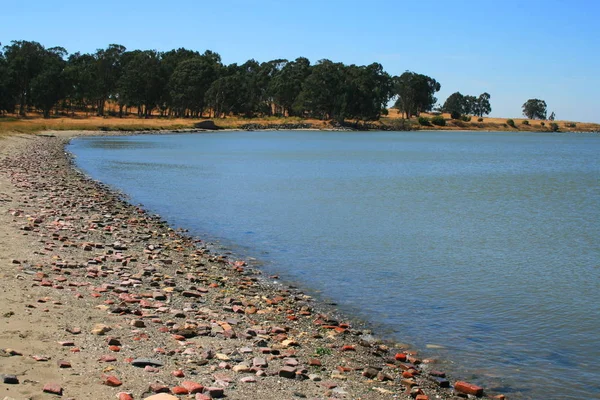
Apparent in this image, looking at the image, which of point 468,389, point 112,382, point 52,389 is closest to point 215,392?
point 112,382

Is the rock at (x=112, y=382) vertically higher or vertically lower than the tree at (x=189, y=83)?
lower

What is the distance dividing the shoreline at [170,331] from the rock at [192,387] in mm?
101

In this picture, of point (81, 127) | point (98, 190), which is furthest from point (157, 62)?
point (98, 190)

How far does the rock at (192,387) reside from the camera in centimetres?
761

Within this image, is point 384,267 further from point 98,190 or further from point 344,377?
point 98,190

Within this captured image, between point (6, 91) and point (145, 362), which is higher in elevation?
point (6, 91)

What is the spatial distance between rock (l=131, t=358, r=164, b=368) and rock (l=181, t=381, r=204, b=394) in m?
0.83

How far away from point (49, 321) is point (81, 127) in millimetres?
119396

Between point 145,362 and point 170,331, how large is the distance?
1743mm

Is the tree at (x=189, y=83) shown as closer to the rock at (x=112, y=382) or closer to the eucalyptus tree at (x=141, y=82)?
the eucalyptus tree at (x=141, y=82)

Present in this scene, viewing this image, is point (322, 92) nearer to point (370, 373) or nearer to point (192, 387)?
point (370, 373)

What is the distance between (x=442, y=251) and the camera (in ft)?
70.9

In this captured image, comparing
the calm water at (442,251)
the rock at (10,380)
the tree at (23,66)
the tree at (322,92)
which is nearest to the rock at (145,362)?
the rock at (10,380)

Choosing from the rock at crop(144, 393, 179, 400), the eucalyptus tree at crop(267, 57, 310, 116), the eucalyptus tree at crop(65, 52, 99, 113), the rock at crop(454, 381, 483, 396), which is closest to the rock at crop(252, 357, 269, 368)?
the rock at crop(144, 393, 179, 400)
